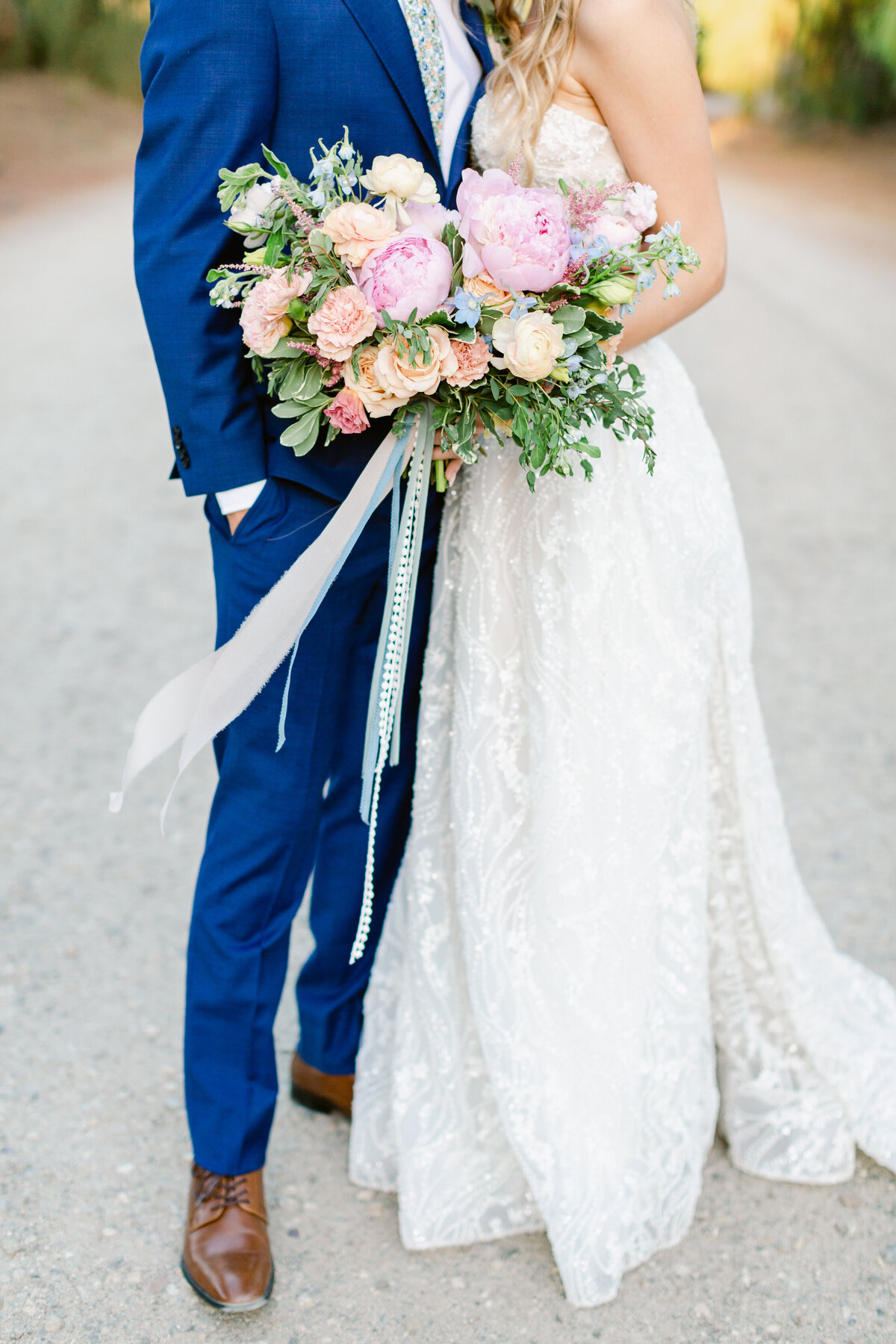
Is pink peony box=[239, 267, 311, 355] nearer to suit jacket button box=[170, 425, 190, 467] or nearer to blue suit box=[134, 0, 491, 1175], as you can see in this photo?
blue suit box=[134, 0, 491, 1175]

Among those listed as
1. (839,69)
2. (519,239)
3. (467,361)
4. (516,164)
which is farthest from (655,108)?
(839,69)

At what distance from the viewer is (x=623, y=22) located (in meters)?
1.81

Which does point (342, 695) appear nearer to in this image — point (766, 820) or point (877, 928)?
point (766, 820)

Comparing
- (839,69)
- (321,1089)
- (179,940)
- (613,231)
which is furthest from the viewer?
(839,69)

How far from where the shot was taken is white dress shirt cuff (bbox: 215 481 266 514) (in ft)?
6.33

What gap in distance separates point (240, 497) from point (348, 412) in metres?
0.31

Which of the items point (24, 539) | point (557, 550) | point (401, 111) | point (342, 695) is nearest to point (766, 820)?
point (557, 550)

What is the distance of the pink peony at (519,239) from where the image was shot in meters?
1.58

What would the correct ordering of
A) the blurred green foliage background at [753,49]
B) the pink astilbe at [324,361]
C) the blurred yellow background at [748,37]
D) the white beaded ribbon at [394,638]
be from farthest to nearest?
the blurred yellow background at [748,37]
the blurred green foliage background at [753,49]
the white beaded ribbon at [394,638]
the pink astilbe at [324,361]

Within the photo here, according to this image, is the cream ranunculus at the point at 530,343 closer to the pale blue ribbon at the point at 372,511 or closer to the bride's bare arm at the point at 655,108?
the pale blue ribbon at the point at 372,511

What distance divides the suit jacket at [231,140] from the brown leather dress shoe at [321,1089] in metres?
1.22

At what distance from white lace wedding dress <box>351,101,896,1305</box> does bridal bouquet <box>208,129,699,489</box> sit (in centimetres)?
35

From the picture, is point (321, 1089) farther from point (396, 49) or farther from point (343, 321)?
point (396, 49)

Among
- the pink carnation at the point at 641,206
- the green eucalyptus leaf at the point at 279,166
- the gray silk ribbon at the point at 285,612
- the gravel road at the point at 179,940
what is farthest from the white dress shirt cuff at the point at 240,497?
the gravel road at the point at 179,940
